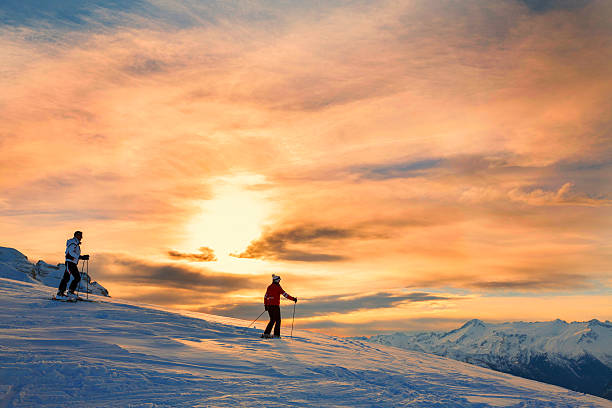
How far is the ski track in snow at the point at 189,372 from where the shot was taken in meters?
8.55

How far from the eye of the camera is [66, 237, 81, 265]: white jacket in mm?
20047

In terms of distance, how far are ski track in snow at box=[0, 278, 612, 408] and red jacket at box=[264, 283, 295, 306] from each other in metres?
1.83

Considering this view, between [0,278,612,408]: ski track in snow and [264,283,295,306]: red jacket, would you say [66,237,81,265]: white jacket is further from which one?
[264,283,295,306]: red jacket

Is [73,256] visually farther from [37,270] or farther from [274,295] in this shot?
[37,270]

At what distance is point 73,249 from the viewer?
66.0 ft

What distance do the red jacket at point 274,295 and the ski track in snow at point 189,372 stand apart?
1.83m

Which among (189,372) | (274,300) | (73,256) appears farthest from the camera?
(73,256)

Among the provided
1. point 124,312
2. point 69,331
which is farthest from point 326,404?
point 124,312

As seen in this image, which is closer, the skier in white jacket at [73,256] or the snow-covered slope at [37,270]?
the skier in white jacket at [73,256]

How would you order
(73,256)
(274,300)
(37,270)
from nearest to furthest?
(274,300) → (73,256) → (37,270)

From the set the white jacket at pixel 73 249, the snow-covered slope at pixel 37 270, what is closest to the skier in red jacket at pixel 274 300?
the white jacket at pixel 73 249

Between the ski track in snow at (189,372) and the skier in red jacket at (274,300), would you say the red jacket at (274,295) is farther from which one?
the ski track in snow at (189,372)

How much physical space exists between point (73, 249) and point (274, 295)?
9.21 meters

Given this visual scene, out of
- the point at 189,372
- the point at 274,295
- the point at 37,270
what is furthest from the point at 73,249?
the point at 37,270
